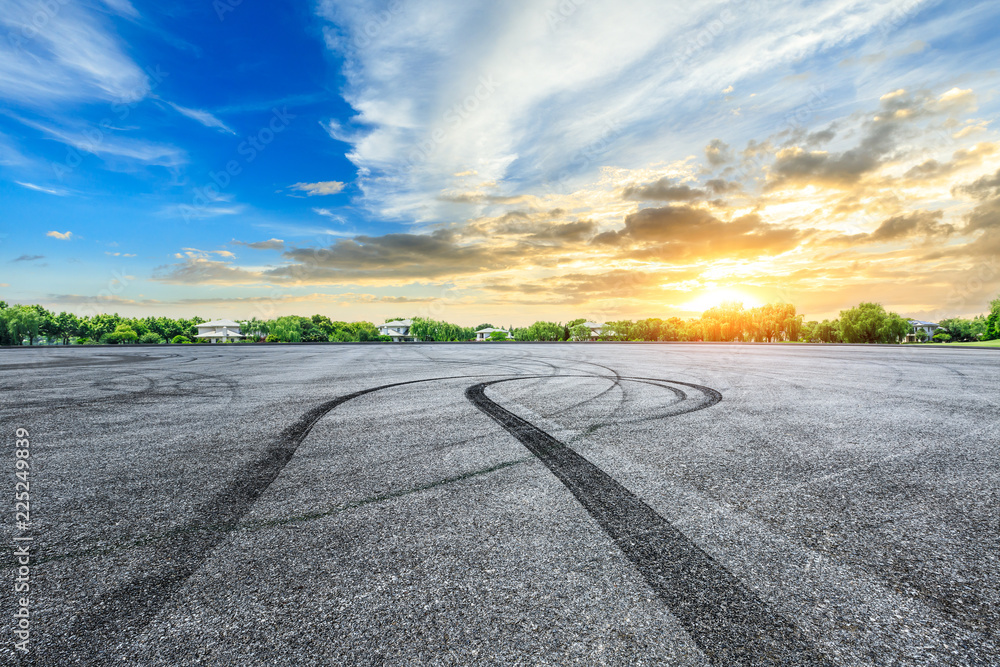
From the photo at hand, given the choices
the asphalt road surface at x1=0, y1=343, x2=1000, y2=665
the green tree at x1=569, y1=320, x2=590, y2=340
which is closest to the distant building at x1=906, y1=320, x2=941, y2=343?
the green tree at x1=569, y1=320, x2=590, y2=340

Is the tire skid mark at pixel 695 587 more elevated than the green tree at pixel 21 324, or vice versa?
the green tree at pixel 21 324

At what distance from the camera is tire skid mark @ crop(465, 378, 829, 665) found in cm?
211

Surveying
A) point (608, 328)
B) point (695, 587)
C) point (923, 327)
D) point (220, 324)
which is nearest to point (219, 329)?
point (220, 324)

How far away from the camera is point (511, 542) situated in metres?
3.15

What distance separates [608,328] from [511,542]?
102m

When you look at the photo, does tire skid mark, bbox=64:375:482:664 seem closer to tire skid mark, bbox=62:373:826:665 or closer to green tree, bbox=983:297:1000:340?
tire skid mark, bbox=62:373:826:665

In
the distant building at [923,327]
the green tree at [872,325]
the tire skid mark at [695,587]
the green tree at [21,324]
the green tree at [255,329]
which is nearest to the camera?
the tire skid mark at [695,587]

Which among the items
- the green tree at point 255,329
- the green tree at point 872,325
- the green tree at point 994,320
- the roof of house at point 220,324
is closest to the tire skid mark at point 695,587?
the green tree at point 872,325

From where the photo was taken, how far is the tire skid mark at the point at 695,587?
6.93 feet

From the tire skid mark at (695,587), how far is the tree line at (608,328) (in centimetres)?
7646

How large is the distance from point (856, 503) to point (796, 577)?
1710 mm

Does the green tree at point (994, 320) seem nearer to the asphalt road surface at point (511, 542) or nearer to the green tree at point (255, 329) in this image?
the asphalt road surface at point (511, 542)

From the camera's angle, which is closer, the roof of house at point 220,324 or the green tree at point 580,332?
the green tree at point 580,332

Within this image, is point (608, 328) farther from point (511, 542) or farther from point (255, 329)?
point (511, 542)
